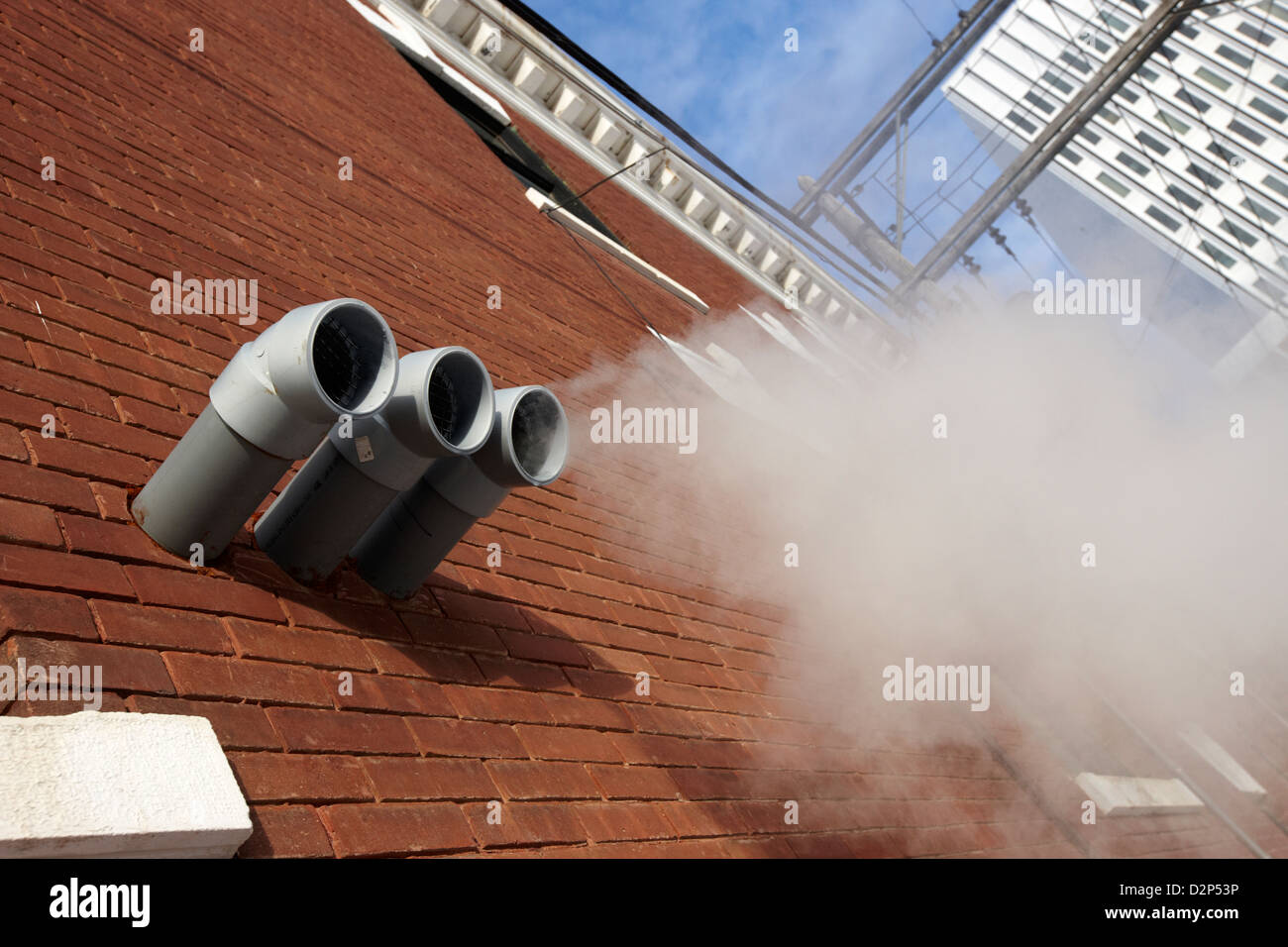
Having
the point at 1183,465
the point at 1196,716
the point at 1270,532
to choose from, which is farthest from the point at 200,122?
the point at 1270,532

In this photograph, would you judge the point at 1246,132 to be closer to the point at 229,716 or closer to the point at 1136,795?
the point at 1136,795

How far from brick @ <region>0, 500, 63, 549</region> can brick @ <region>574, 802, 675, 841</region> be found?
130cm

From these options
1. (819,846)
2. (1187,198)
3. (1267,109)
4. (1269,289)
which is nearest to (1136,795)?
(819,846)

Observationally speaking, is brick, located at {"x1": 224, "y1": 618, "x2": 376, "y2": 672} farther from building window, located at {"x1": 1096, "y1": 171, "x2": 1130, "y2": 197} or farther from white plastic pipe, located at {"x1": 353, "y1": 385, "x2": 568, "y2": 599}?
building window, located at {"x1": 1096, "y1": 171, "x2": 1130, "y2": 197}

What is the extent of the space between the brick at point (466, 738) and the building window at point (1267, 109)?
5675 centimetres

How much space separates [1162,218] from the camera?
5222 cm

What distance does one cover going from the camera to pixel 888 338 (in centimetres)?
1390

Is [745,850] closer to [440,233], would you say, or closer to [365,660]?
[365,660]

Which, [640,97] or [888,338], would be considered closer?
[640,97]

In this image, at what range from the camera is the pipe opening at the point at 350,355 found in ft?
7.26

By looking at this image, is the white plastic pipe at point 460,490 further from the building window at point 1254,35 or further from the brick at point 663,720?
the building window at point 1254,35

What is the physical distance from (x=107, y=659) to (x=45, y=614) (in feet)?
0.43

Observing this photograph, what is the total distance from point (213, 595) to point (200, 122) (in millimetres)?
2913

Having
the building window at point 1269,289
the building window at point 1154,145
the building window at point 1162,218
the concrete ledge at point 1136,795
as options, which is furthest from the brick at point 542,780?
the building window at point 1154,145
